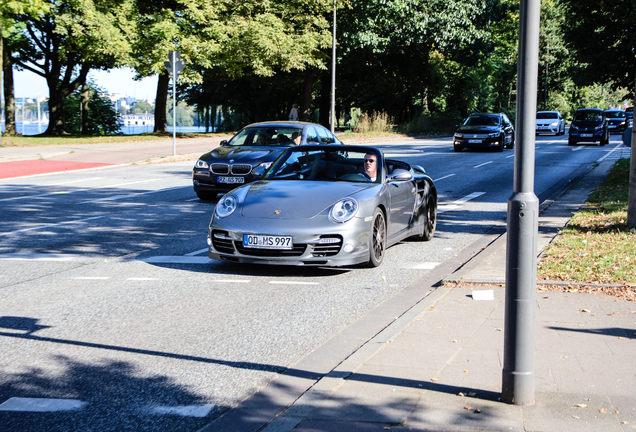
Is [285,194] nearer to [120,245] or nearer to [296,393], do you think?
[120,245]

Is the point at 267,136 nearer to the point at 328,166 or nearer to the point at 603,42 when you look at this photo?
the point at 328,166

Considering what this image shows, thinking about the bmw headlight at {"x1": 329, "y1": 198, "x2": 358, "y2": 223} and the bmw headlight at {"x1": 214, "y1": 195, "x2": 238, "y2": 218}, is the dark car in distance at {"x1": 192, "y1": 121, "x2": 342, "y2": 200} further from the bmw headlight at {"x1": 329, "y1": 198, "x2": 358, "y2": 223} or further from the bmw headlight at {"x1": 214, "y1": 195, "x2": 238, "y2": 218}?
the bmw headlight at {"x1": 329, "y1": 198, "x2": 358, "y2": 223}

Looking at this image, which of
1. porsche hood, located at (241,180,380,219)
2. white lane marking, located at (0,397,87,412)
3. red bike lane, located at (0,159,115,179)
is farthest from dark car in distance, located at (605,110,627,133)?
white lane marking, located at (0,397,87,412)

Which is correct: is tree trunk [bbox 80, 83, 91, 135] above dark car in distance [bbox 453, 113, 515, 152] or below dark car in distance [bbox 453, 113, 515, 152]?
above

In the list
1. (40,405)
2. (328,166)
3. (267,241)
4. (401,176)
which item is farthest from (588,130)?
(40,405)

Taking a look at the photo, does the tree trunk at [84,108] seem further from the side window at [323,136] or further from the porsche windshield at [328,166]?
the porsche windshield at [328,166]

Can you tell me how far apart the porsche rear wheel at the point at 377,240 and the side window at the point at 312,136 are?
7.59 m

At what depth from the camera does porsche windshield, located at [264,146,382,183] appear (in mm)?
8648

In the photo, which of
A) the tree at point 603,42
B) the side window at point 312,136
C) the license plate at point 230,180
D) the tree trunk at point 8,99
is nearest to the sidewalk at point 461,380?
the license plate at point 230,180

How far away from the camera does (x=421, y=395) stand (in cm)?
402

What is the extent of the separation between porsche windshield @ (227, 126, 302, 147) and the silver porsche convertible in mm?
6330

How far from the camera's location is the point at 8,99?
130 feet

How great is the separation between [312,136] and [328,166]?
7.09m

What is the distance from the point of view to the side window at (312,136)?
1567 centimetres
